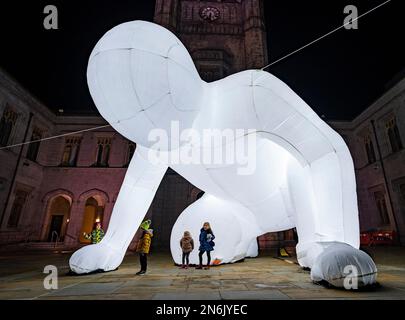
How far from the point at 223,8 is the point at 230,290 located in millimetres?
20743

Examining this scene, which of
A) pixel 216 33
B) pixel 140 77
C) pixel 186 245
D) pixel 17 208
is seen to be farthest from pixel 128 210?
pixel 216 33

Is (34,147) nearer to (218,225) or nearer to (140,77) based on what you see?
(218,225)

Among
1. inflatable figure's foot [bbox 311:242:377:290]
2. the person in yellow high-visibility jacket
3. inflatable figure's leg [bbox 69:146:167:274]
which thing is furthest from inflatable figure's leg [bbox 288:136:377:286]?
the person in yellow high-visibility jacket

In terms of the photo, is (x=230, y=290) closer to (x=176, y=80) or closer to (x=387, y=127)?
(x=176, y=80)

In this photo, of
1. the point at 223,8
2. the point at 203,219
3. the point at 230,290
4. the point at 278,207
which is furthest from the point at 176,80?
the point at 223,8

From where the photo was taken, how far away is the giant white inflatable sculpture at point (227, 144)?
7.11ft

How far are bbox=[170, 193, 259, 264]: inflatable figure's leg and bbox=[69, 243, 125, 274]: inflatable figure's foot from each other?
5.03ft

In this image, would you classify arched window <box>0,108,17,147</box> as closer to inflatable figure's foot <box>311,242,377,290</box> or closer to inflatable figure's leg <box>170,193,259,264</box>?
inflatable figure's leg <box>170,193,259,264</box>

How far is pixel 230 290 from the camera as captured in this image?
2.51 m

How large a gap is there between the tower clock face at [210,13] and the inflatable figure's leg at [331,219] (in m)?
17.9

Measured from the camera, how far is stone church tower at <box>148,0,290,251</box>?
51.9ft

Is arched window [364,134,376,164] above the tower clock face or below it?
below

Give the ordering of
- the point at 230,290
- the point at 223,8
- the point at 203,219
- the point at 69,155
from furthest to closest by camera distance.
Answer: the point at 223,8
the point at 69,155
the point at 203,219
the point at 230,290

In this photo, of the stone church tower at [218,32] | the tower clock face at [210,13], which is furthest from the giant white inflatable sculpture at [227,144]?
the tower clock face at [210,13]
